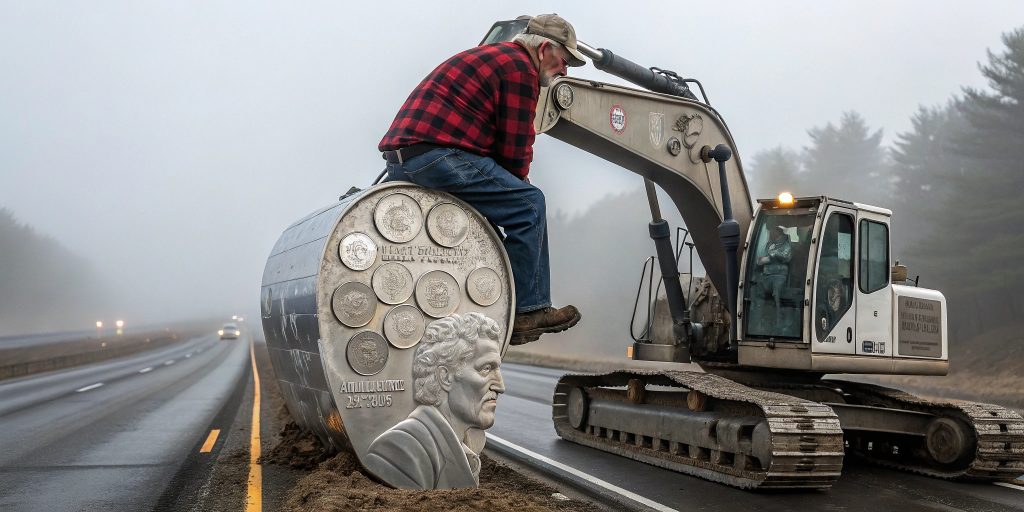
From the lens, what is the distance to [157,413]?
526 inches

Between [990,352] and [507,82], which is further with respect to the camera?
[990,352]

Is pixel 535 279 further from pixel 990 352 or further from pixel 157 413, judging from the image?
pixel 990 352

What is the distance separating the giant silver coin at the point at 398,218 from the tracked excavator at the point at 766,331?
2561 mm

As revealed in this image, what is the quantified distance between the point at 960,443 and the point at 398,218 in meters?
6.06

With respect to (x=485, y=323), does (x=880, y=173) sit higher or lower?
higher

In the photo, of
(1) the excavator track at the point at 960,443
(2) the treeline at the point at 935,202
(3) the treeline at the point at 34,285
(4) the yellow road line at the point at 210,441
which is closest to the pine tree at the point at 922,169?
(2) the treeline at the point at 935,202

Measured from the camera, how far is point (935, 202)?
38844 millimetres

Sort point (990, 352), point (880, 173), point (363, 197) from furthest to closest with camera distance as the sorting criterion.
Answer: point (880, 173) < point (990, 352) < point (363, 197)

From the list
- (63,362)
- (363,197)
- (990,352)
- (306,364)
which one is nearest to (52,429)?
(306,364)

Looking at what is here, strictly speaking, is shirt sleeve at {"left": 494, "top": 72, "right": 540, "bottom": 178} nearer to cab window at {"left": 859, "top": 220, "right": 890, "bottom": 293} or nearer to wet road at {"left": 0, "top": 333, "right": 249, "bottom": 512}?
wet road at {"left": 0, "top": 333, "right": 249, "bottom": 512}

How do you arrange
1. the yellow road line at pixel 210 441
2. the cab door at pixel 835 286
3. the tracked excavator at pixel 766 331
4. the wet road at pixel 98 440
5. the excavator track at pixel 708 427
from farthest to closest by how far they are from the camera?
the yellow road line at pixel 210 441 → the cab door at pixel 835 286 → the tracked excavator at pixel 766 331 → the excavator track at pixel 708 427 → the wet road at pixel 98 440

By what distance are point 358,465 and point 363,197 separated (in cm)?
164

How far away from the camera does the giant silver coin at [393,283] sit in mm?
4906

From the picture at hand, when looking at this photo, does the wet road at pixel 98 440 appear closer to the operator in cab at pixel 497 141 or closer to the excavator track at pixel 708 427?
the operator in cab at pixel 497 141
